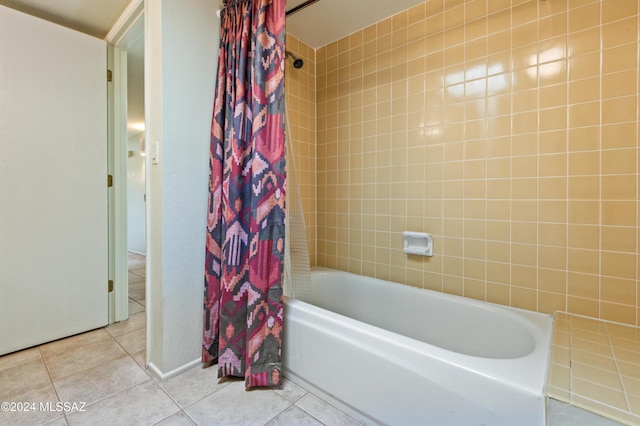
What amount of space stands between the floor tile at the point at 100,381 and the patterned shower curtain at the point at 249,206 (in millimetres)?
401

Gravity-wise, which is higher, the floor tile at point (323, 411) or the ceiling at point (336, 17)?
the ceiling at point (336, 17)

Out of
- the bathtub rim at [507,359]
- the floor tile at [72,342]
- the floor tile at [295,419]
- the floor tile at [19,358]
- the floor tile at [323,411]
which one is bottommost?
the floor tile at [323,411]

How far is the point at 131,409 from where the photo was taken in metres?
1.18

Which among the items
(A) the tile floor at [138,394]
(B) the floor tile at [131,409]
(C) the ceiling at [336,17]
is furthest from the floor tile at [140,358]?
(C) the ceiling at [336,17]

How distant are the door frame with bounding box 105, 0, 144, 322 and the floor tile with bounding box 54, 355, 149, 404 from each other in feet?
2.27

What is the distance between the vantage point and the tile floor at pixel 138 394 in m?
1.12

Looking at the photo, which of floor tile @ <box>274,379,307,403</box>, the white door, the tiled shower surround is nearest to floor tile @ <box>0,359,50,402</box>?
the white door

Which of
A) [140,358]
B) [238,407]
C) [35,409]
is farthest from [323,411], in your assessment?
[35,409]

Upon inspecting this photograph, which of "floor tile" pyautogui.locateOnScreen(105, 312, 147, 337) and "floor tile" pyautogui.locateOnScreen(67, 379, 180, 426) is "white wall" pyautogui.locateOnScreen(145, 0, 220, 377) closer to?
"floor tile" pyautogui.locateOnScreen(67, 379, 180, 426)

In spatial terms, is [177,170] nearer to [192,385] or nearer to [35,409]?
[192,385]

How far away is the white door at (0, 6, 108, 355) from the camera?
64.0 inches

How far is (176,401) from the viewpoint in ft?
4.05

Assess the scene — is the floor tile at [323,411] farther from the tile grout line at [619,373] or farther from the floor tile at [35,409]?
the floor tile at [35,409]

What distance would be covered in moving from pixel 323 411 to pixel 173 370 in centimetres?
82
